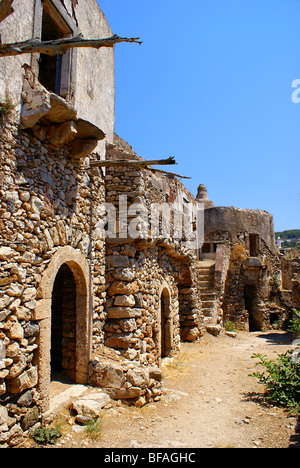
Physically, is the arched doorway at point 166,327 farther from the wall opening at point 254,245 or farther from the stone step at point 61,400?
the wall opening at point 254,245

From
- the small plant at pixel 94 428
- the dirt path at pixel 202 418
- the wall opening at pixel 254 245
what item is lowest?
the dirt path at pixel 202 418

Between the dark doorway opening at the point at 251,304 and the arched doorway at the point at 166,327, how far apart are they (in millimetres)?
7872

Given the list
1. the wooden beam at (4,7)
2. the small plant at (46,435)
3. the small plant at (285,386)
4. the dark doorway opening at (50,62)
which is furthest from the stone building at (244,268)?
the wooden beam at (4,7)

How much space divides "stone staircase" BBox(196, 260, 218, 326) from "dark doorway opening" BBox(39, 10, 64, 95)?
8864 millimetres

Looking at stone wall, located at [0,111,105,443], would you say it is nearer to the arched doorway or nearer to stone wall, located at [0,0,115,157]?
stone wall, located at [0,0,115,157]

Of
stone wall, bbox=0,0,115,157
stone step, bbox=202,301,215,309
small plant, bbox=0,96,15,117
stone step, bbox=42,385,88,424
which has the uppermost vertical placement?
stone wall, bbox=0,0,115,157

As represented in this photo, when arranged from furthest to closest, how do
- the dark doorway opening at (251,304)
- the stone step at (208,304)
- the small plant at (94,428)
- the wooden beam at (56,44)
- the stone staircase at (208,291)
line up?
the dark doorway opening at (251,304)
the stone step at (208,304)
the stone staircase at (208,291)
the small plant at (94,428)
the wooden beam at (56,44)

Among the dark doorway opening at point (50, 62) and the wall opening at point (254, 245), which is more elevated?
the dark doorway opening at point (50, 62)

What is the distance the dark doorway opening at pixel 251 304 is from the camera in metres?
15.7

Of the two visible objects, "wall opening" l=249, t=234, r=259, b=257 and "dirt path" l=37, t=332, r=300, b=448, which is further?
"wall opening" l=249, t=234, r=259, b=257

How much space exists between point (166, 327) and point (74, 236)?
4509mm

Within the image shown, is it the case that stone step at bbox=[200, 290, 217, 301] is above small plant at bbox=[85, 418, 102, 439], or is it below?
above

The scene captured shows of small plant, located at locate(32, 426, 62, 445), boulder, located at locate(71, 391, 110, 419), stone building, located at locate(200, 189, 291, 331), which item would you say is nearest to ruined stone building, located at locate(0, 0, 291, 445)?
small plant, located at locate(32, 426, 62, 445)

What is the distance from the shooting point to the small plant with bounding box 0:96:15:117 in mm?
4137
